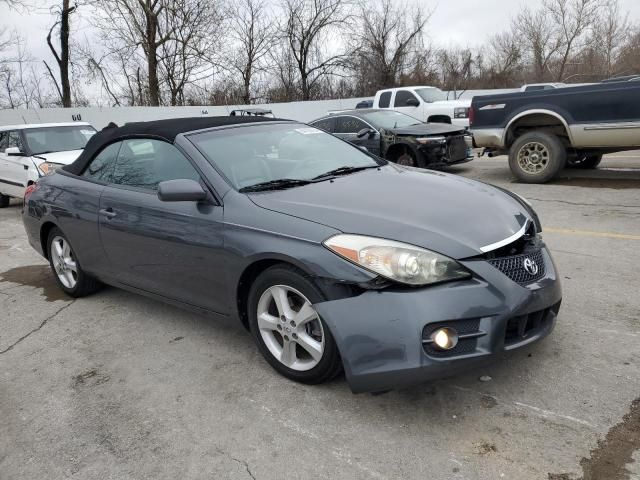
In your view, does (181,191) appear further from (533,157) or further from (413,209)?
(533,157)

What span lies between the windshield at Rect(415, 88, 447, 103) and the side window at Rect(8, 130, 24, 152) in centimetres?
1040

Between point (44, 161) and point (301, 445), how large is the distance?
325 inches

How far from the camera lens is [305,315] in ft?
9.25

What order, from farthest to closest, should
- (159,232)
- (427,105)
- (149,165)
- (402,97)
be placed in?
1. (402,97)
2. (427,105)
3. (149,165)
4. (159,232)

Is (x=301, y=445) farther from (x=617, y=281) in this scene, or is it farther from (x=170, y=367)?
(x=617, y=281)

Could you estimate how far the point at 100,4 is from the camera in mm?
26984

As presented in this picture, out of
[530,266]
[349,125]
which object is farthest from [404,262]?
[349,125]

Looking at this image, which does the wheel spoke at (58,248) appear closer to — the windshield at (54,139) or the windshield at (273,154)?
the windshield at (273,154)

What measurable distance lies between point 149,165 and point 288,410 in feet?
6.89

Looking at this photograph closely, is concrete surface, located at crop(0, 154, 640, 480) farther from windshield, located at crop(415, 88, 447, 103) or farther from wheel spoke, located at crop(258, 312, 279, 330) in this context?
windshield, located at crop(415, 88, 447, 103)

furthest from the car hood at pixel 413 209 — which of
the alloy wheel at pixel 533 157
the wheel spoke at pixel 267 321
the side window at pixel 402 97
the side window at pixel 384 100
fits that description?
the side window at pixel 384 100

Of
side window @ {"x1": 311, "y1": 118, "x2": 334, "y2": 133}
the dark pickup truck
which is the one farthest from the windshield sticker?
side window @ {"x1": 311, "y1": 118, "x2": 334, "y2": 133}

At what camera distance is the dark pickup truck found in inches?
307

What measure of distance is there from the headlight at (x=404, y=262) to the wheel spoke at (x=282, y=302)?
Result: 493 mm
